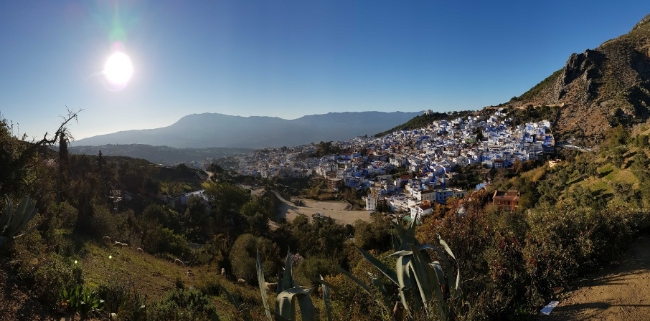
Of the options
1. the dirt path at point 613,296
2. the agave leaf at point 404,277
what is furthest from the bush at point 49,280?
the dirt path at point 613,296

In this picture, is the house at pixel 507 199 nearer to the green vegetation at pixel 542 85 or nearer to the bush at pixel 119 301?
the bush at pixel 119 301

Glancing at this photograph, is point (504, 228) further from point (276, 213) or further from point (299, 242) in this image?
point (276, 213)

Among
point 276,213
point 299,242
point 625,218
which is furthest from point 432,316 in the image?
point 276,213

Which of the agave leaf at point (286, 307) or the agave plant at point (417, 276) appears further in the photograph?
the agave plant at point (417, 276)

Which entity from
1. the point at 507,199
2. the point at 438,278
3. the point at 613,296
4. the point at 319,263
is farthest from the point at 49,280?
the point at 507,199

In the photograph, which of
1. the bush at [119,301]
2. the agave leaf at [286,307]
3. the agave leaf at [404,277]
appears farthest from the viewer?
the bush at [119,301]

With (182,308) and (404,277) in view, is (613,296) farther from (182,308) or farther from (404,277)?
(182,308)
